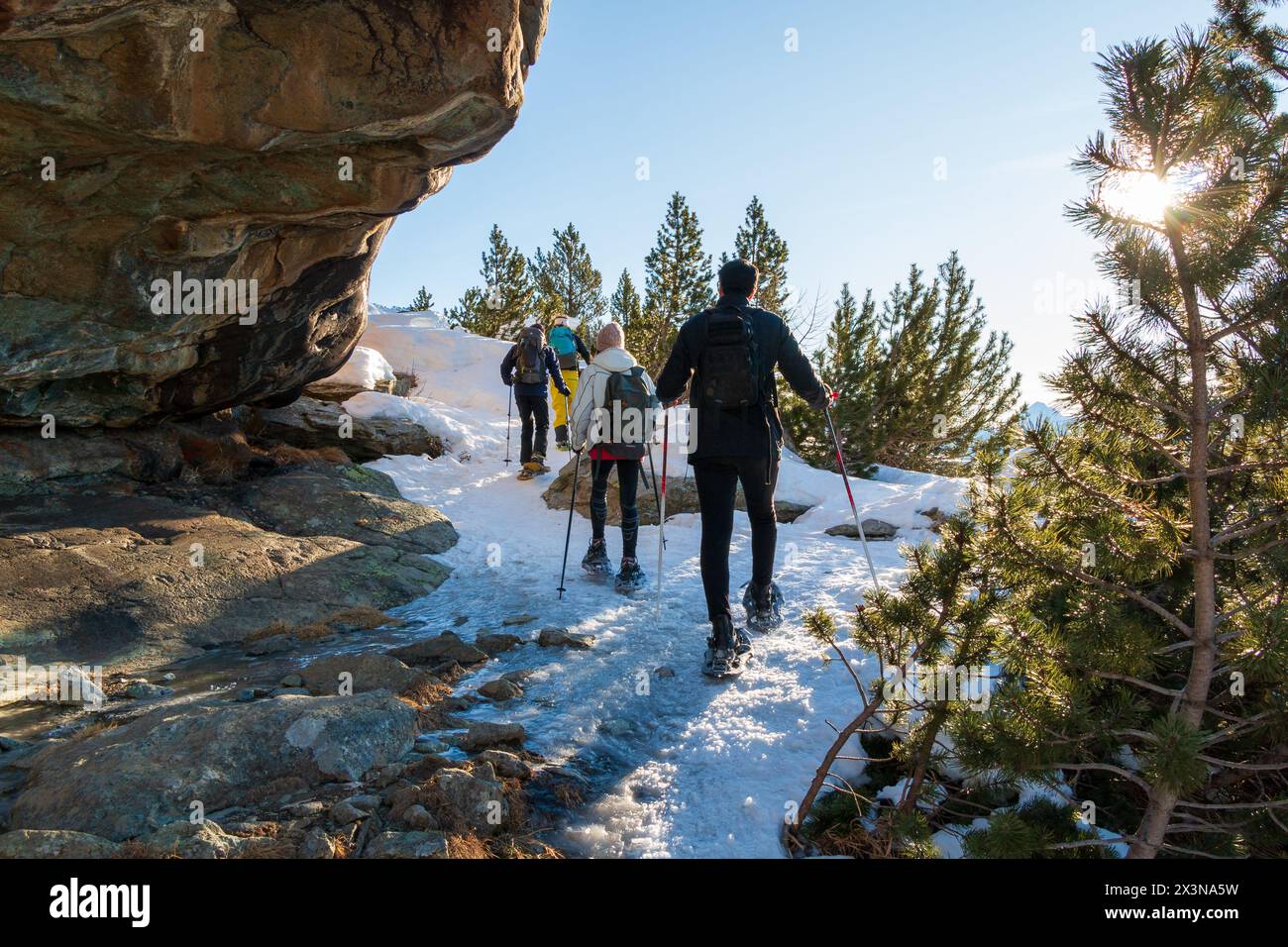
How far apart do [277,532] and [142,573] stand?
5.76ft

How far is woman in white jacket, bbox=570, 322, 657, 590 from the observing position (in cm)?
691

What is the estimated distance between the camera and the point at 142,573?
251 inches

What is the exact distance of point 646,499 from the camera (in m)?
10.1

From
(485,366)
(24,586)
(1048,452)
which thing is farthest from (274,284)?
(485,366)

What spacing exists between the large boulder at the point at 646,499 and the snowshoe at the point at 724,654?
4.74 m

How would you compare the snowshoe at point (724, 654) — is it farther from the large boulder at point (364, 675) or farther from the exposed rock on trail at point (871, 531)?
the exposed rock on trail at point (871, 531)

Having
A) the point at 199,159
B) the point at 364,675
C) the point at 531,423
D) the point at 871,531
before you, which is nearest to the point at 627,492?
the point at 364,675

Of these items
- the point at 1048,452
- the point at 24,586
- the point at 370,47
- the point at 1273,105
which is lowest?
the point at 24,586

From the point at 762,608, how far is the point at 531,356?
262 inches

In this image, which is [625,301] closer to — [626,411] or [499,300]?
[499,300]

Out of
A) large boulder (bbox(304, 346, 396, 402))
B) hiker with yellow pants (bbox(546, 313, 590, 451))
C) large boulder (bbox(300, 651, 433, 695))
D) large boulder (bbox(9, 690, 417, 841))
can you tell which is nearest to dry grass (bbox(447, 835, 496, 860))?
large boulder (bbox(9, 690, 417, 841))

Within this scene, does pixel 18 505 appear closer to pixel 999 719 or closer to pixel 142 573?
pixel 142 573

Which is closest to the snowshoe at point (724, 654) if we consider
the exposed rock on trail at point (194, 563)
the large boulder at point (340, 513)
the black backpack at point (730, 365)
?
the black backpack at point (730, 365)

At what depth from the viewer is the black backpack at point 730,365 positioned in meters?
4.82
